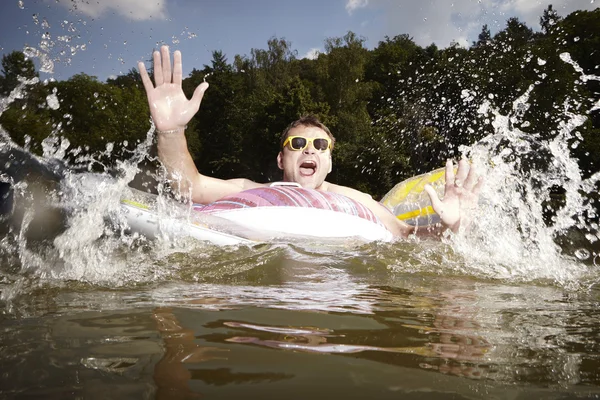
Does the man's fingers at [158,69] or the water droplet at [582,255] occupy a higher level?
the man's fingers at [158,69]

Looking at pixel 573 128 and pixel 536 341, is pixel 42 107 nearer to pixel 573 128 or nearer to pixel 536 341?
pixel 573 128

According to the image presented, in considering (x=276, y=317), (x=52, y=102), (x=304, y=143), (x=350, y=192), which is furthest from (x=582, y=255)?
(x=52, y=102)

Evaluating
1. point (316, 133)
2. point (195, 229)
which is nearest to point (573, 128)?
point (316, 133)

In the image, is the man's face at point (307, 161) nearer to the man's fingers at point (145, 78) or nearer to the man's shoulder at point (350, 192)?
the man's shoulder at point (350, 192)

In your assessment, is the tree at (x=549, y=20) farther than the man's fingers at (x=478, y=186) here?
Yes

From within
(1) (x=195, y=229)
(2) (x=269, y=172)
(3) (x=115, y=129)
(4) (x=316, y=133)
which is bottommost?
(1) (x=195, y=229)

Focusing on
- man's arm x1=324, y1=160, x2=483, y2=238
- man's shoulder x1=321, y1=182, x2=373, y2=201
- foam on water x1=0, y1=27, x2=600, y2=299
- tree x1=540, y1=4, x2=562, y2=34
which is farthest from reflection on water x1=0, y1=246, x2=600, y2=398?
tree x1=540, y1=4, x2=562, y2=34

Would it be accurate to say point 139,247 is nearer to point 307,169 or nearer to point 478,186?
point 307,169

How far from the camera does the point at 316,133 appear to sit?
16.6 ft

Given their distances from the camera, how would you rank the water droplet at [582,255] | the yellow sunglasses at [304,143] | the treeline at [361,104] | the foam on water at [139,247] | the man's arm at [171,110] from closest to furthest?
the foam on water at [139,247] < the man's arm at [171,110] < the yellow sunglasses at [304,143] < the water droplet at [582,255] < the treeline at [361,104]

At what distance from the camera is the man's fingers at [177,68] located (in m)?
4.12

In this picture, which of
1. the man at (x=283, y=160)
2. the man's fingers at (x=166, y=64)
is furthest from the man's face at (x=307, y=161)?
the man's fingers at (x=166, y=64)

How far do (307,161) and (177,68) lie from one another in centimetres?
164

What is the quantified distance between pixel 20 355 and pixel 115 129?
3928cm
